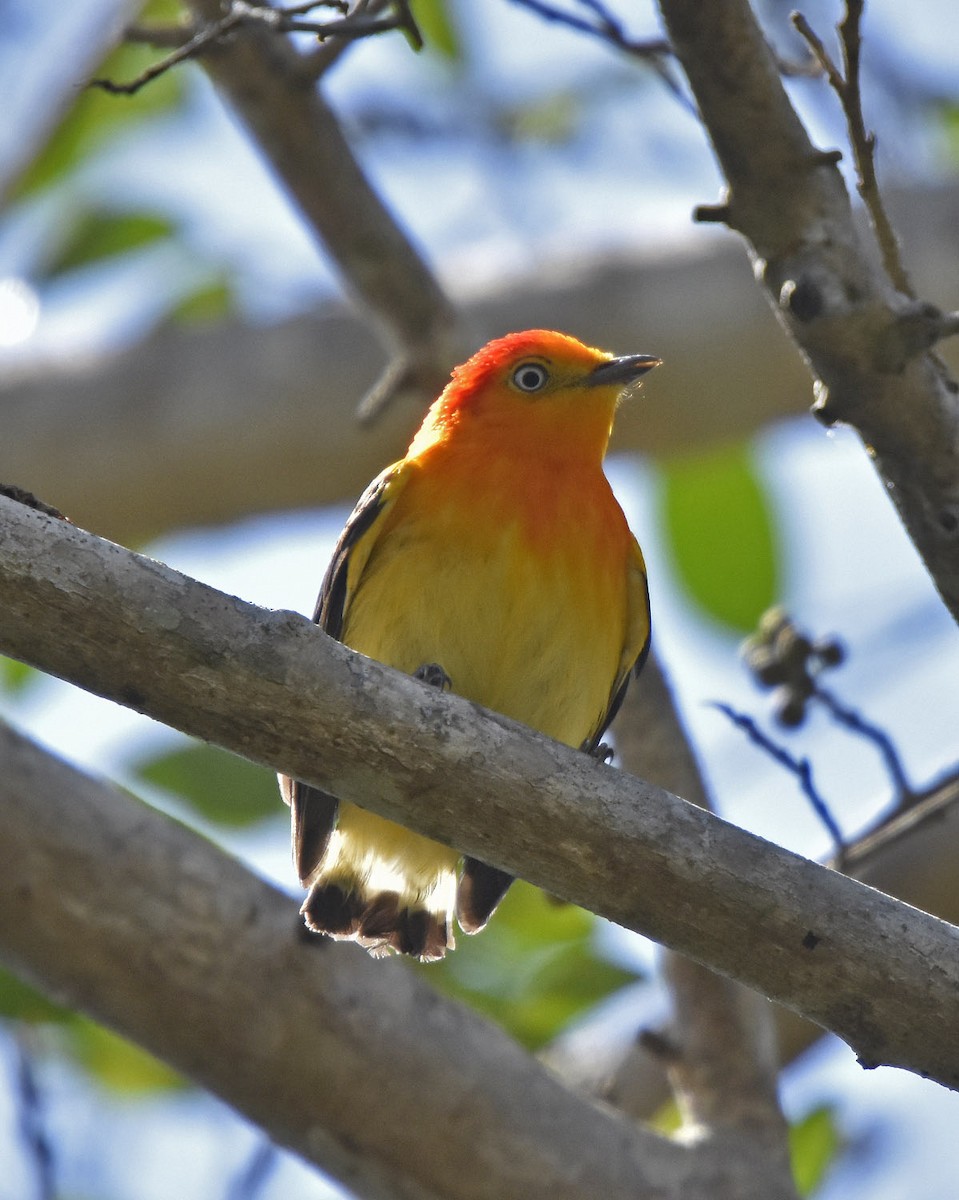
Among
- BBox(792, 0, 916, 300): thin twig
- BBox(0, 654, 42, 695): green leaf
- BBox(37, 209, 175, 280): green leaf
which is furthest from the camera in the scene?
BBox(37, 209, 175, 280): green leaf

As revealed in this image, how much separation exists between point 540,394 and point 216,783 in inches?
84.0

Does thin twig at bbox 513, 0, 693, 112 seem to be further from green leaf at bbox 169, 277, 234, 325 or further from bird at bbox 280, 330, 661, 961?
green leaf at bbox 169, 277, 234, 325

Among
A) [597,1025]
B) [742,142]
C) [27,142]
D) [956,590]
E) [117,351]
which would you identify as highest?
[742,142]

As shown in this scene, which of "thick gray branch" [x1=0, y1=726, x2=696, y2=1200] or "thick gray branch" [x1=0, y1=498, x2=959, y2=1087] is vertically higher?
"thick gray branch" [x1=0, y1=498, x2=959, y2=1087]

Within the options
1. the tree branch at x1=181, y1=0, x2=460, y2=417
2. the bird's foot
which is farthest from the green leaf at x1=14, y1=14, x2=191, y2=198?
the bird's foot

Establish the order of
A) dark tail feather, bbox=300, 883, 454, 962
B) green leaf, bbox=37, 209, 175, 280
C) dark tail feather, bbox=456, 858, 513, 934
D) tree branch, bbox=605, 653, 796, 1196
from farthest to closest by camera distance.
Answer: green leaf, bbox=37, 209, 175, 280
dark tail feather, bbox=456, 858, 513, 934
tree branch, bbox=605, 653, 796, 1196
dark tail feather, bbox=300, 883, 454, 962

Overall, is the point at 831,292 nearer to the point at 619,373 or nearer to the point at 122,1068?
the point at 619,373

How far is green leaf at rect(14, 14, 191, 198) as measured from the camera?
8.18 m

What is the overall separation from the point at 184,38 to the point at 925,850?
4082 millimetres

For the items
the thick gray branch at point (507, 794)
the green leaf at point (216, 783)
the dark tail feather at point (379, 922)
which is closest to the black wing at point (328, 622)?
the dark tail feather at point (379, 922)

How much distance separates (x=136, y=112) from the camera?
832 cm

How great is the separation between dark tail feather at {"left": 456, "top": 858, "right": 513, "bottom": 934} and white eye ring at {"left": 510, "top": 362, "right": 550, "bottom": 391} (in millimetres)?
1769

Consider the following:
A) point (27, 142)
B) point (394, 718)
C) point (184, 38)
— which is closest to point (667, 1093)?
point (394, 718)

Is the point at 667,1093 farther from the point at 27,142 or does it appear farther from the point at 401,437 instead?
the point at 27,142
